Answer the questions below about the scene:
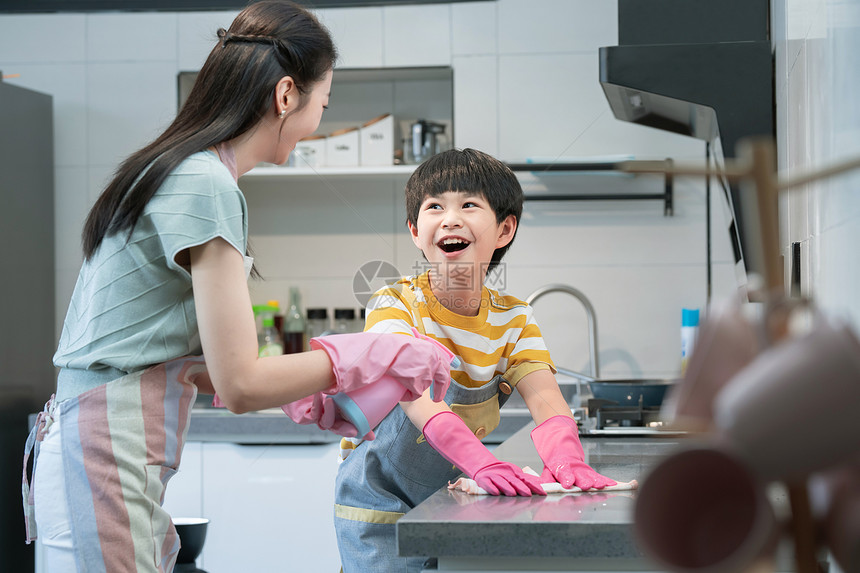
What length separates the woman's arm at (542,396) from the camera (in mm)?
1082

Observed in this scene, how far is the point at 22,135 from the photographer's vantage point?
8.00ft

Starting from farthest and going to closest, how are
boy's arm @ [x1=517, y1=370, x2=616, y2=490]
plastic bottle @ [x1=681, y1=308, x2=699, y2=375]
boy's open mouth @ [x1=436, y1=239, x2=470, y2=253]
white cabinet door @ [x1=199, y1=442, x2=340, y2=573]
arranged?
plastic bottle @ [x1=681, y1=308, x2=699, y2=375]
white cabinet door @ [x1=199, y1=442, x2=340, y2=573]
boy's open mouth @ [x1=436, y1=239, x2=470, y2=253]
boy's arm @ [x1=517, y1=370, x2=616, y2=490]

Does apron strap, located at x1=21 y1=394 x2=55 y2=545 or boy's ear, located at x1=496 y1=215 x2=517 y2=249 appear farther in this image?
boy's ear, located at x1=496 y1=215 x2=517 y2=249

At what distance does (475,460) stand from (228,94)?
49 centimetres

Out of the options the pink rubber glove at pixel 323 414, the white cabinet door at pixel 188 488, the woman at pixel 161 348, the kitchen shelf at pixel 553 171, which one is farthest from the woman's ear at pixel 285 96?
the kitchen shelf at pixel 553 171

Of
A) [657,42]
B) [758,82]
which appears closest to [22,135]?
[657,42]

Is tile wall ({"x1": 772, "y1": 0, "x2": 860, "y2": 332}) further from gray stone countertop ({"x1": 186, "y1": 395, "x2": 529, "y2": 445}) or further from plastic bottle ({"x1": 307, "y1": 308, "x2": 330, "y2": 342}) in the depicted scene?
plastic bottle ({"x1": 307, "y1": 308, "x2": 330, "y2": 342})

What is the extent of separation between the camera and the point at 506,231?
112cm

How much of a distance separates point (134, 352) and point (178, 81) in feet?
6.57

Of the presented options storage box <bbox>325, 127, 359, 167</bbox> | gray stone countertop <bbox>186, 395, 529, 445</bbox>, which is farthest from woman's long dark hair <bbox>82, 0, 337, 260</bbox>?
storage box <bbox>325, 127, 359, 167</bbox>

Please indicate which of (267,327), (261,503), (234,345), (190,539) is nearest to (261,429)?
(261,503)

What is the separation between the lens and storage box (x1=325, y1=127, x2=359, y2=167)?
8.34ft

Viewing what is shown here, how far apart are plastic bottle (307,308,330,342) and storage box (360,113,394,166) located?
19.2 inches

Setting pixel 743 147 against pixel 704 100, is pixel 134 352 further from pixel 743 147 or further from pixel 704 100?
pixel 704 100
